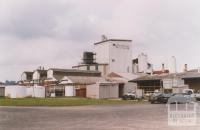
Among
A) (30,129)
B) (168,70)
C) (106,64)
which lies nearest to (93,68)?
(106,64)

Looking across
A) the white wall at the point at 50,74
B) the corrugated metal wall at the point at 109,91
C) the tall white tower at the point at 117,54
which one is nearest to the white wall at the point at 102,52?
the tall white tower at the point at 117,54

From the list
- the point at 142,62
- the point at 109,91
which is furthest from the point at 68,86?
the point at 142,62

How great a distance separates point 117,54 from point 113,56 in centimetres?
123

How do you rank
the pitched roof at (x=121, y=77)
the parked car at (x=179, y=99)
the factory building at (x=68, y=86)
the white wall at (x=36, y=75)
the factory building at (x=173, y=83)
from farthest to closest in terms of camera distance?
the white wall at (x=36, y=75), the pitched roof at (x=121, y=77), the factory building at (x=68, y=86), the factory building at (x=173, y=83), the parked car at (x=179, y=99)

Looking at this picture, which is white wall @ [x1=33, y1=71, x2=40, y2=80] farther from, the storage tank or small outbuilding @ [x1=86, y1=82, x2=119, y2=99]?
small outbuilding @ [x1=86, y1=82, x2=119, y2=99]

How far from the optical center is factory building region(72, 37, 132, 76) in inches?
4156

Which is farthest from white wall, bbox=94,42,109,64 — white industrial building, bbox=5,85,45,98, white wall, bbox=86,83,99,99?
white wall, bbox=86,83,99,99

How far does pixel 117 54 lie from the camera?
106 metres

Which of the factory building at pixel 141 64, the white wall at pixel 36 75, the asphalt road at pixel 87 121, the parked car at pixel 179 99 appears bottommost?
the asphalt road at pixel 87 121

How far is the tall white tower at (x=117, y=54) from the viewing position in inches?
4152

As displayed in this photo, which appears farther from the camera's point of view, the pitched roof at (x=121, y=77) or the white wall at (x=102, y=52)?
the white wall at (x=102, y=52)

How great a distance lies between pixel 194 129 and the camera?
17.2 meters

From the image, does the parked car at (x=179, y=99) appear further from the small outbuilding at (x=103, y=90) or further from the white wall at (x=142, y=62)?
the white wall at (x=142, y=62)

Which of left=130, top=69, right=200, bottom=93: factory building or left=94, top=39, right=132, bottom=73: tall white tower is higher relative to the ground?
left=94, top=39, right=132, bottom=73: tall white tower
